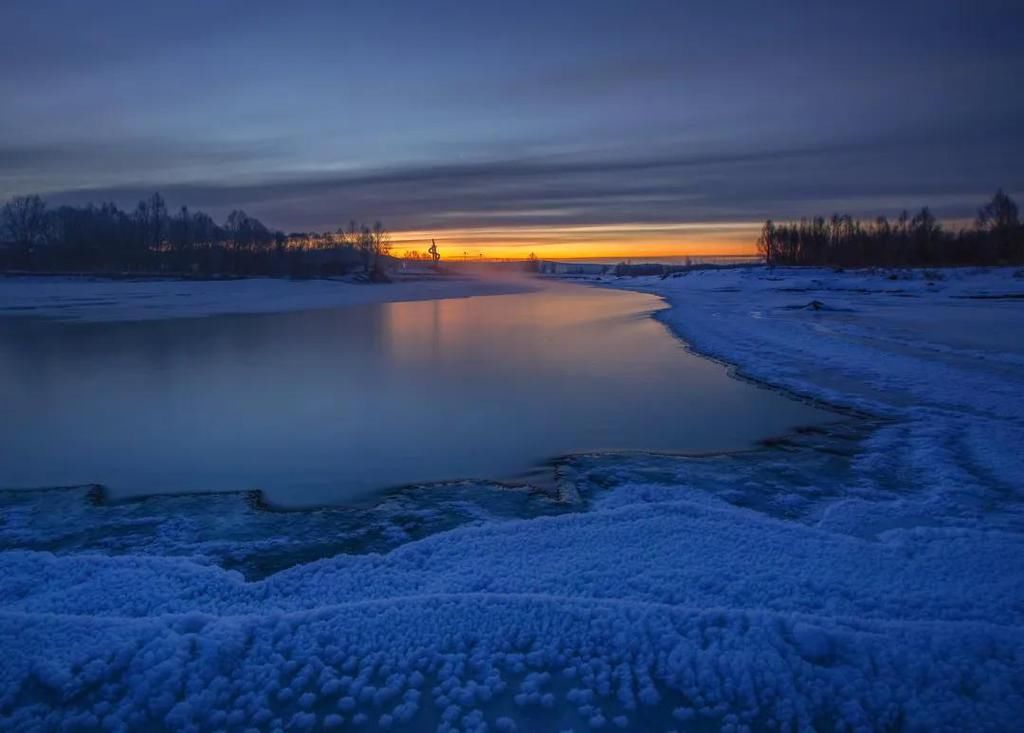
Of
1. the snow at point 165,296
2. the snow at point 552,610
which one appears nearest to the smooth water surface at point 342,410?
the snow at point 552,610

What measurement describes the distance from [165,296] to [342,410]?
31.0 meters

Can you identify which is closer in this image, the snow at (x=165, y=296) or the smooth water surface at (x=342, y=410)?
the smooth water surface at (x=342, y=410)

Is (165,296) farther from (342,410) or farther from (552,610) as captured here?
(552,610)

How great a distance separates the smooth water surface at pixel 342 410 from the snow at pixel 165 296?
11.0 meters

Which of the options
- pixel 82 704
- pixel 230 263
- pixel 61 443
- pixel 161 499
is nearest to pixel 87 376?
pixel 61 443

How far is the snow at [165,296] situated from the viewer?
25.8 m

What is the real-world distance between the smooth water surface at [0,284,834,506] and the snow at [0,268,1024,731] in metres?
0.83

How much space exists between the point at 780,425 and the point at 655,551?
4.16 meters

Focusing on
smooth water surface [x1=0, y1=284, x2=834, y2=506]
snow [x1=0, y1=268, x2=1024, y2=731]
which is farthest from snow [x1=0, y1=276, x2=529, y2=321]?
snow [x1=0, y1=268, x2=1024, y2=731]

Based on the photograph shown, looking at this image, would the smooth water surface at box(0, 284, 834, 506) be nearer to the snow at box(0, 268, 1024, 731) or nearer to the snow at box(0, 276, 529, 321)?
the snow at box(0, 268, 1024, 731)

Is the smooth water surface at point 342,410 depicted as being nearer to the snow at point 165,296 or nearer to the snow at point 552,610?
the snow at point 552,610

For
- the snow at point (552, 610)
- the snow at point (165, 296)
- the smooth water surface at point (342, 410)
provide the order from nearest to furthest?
the snow at point (552, 610) → the smooth water surface at point (342, 410) → the snow at point (165, 296)

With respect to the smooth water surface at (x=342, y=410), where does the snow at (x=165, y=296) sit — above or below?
above

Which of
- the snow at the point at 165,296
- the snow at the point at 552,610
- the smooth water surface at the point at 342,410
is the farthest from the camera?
the snow at the point at 165,296
